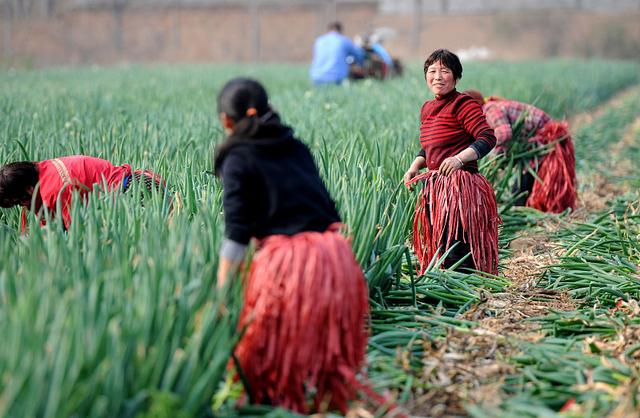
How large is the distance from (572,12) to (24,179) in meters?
34.4

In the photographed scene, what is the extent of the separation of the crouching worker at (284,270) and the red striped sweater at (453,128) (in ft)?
4.07

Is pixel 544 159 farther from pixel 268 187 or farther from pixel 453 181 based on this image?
pixel 268 187

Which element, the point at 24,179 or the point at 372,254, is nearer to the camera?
the point at 372,254

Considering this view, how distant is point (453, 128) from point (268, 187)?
1.43m

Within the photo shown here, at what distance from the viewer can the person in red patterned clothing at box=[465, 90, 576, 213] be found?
5.01m

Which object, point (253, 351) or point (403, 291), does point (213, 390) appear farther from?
point (403, 291)

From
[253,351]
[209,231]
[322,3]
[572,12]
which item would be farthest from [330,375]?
[572,12]

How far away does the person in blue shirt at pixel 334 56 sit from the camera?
33.4 ft

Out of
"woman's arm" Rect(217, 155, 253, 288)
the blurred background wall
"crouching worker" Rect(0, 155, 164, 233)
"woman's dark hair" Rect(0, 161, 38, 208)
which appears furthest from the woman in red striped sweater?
the blurred background wall

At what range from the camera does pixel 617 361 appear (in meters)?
2.46

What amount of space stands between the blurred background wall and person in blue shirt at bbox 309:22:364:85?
21432 millimetres

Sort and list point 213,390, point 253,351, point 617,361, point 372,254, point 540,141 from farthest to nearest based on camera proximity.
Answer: point 540,141 < point 372,254 < point 617,361 < point 253,351 < point 213,390

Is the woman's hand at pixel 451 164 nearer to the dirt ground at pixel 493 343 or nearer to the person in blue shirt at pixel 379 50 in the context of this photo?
the dirt ground at pixel 493 343

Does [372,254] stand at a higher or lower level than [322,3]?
lower
